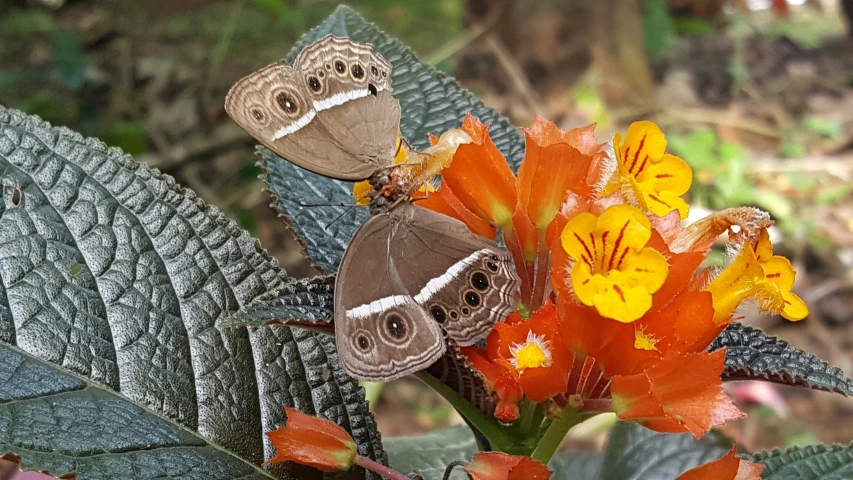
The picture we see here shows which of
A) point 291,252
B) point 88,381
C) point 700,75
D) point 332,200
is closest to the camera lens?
point 88,381

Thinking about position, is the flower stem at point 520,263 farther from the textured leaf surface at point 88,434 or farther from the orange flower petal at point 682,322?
the textured leaf surface at point 88,434

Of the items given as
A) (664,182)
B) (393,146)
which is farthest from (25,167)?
(664,182)

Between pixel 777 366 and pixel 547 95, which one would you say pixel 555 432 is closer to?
pixel 777 366

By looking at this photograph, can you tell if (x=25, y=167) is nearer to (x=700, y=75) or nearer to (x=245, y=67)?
(x=245, y=67)

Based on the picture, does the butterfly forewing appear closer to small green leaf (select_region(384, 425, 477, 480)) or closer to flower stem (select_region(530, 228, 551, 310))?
flower stem (select_region(530, 228, 551, 310))

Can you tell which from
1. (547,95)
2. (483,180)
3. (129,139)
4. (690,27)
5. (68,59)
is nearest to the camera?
(483,180)

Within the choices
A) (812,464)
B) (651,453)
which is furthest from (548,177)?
(651,453)

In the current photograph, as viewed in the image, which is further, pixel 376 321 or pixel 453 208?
pixel 453 208
